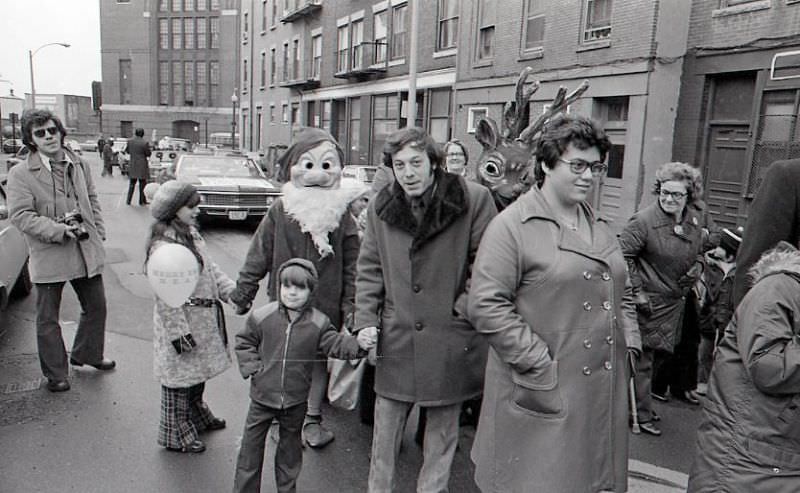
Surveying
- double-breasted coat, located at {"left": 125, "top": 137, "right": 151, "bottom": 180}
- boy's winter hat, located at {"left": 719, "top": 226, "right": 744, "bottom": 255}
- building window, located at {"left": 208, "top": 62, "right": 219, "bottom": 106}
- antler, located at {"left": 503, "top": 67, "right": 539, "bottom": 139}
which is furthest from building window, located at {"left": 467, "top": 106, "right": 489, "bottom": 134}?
building window, located at {"left": 208, "top": 62, "right": 219, "bottom": 106}

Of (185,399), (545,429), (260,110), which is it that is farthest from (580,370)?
(260,110)

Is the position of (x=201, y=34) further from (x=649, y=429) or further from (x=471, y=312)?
(x=471, y=312)

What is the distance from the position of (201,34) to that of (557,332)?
64280 mm

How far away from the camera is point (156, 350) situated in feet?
12.7

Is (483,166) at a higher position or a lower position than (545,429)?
higher

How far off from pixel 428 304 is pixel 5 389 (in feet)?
12.3

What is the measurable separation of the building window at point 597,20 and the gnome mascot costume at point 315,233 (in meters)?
11.9

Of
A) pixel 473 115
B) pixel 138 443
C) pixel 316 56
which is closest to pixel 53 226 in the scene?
pixel 138 443

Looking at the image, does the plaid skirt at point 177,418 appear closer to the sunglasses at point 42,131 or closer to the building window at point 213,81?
the sunglasses at point 42,131

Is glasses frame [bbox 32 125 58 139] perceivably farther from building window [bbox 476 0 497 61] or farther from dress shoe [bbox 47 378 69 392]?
building window [bbox 476 0 497 61]

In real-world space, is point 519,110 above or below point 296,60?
below

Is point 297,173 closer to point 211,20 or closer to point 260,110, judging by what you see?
point 260,110

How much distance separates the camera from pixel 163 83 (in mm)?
62062

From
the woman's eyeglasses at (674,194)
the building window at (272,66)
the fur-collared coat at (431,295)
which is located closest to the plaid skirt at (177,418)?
the fur-collared coat at (431,295)
